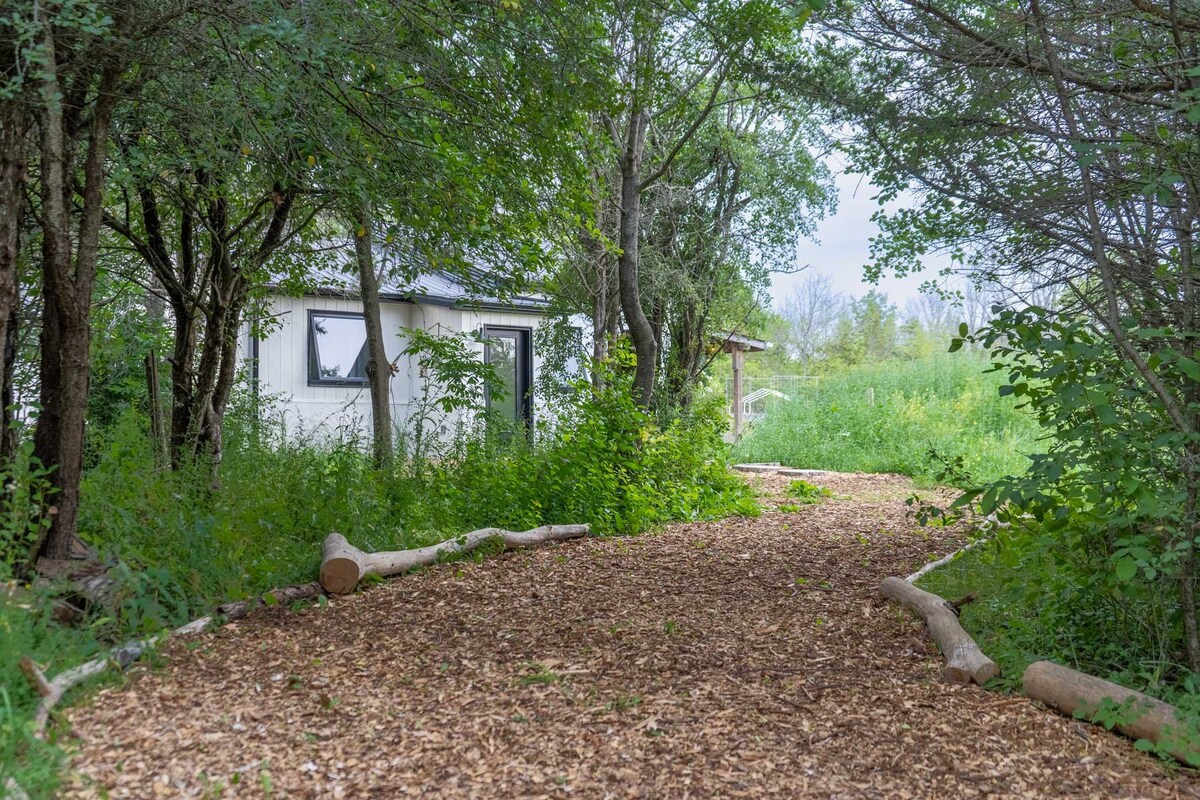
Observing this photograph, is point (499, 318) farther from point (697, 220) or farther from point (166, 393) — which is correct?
point (166, 393)

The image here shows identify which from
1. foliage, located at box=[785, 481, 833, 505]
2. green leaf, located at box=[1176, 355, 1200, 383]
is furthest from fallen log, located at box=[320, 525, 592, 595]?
green leaf, located at box=[1176, 355, 1200, 383]

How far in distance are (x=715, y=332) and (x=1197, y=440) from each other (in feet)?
34.8

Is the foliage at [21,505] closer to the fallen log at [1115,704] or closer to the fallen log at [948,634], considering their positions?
the fallen log at [948,634]

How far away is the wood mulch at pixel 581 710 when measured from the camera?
2.82 meters

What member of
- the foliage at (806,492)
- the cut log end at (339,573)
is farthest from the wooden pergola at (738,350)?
the cut log end at (339,573)

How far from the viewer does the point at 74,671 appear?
132 inches

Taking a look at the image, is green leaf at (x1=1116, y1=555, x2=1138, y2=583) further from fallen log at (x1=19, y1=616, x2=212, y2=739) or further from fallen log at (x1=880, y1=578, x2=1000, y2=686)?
fallen log at (x1=19, y1=616, x2=212, y2=739)

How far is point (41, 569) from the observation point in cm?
418

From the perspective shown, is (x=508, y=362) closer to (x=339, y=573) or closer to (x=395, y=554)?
(x=395, y=554)

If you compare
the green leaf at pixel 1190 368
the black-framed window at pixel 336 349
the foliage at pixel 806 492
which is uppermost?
the black-framed window at pixel 336 349

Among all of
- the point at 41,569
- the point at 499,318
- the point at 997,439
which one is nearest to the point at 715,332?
the point at 499,318

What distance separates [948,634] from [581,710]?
1.81 meters

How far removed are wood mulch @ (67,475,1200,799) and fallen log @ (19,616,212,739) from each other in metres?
0.11

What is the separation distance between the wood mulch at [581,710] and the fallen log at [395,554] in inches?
4.6
